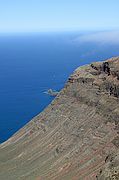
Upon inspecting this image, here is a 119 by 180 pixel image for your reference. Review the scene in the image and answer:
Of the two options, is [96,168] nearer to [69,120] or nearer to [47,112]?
[69,120]

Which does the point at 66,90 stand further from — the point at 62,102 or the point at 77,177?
the point at 77,177

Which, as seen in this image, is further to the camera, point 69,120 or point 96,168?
point 69,120

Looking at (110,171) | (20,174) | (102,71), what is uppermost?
(102,71)

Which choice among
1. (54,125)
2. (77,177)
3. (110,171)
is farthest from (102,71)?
(110,171)

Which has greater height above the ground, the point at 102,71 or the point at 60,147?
the point at 102,71

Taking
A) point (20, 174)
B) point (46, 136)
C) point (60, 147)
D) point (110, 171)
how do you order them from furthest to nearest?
point (46, 136), point (60, 147), point (20, 174), point (110, 171)

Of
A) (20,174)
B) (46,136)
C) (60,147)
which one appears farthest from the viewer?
(46,136)
